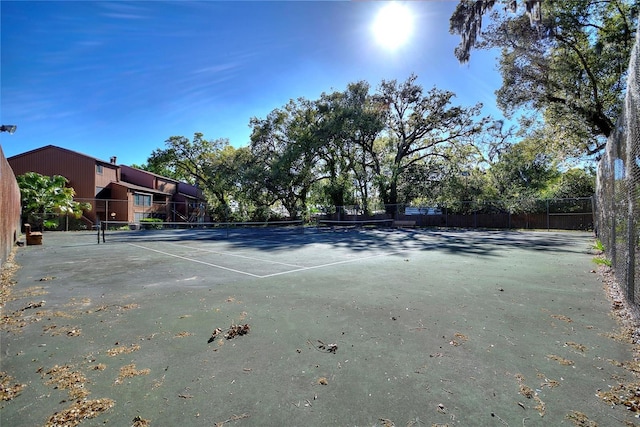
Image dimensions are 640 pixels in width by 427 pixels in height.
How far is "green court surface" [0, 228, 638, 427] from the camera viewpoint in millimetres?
2164

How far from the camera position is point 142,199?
3469 centimetres

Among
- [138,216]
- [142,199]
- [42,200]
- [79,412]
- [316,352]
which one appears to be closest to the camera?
[79,412]

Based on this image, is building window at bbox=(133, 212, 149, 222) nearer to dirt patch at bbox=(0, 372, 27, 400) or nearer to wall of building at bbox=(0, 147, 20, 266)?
wall of building at bbox=(0, 147, 20, 266)

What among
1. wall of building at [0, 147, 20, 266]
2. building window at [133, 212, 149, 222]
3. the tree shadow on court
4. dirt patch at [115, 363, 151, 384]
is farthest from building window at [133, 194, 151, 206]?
dirt patch at [115, 363, 151, 384]

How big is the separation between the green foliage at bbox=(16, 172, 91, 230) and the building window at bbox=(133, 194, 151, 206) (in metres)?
9.66

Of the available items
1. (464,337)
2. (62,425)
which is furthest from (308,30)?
(62,425)

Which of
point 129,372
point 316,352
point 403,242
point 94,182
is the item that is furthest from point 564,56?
point 94,182

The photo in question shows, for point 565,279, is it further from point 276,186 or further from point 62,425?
point 276,186

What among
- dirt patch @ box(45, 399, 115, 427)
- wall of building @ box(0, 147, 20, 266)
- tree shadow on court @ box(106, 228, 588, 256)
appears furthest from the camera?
tree shadow on court @ box(106, 228, 588, 256)

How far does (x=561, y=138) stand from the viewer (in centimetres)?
Answer: 1692

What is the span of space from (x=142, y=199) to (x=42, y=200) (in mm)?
13434

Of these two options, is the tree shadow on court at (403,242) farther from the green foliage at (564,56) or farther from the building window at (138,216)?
the building window at (138,216)

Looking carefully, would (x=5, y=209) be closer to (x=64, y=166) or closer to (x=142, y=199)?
(x=64, y=166)

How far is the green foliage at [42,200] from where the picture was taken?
68.1 ft
